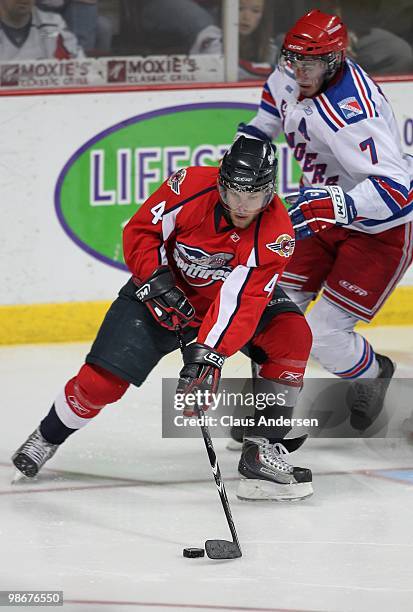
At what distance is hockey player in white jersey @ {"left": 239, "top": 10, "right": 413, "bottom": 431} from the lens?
12.5 feet

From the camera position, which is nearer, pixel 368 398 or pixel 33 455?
pixel 33 455

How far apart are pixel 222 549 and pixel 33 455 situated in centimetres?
80

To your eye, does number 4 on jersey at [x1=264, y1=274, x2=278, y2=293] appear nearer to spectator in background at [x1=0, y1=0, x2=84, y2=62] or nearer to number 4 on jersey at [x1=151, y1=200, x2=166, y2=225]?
number 4 on jersey at [x1=151, y1=200, x2=166, y2=225]

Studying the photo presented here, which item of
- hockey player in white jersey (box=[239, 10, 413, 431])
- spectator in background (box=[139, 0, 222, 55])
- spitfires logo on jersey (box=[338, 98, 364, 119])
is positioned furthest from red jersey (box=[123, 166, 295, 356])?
spectator in background (box=[139, 0, 222, 55])

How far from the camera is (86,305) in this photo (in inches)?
206

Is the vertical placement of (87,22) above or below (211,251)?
above

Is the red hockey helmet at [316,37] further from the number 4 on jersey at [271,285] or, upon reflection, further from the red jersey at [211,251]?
the number 4 on jersey at [271,285]

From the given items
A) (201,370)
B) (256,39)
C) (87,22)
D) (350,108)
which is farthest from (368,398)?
(87,22)

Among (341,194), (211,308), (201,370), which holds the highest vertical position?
(341,194)

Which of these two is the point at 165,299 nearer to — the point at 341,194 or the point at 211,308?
the point at 211,308

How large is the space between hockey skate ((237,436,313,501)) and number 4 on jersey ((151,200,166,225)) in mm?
686

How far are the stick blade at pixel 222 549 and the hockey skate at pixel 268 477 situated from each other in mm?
464

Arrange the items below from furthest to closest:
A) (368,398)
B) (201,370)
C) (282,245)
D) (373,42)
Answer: (373,42)
(368,398)
(282,245)
(201,370)

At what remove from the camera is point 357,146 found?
12.5ft
